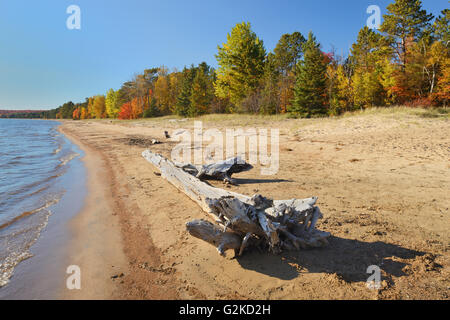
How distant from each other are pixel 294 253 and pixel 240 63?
31.4 metres

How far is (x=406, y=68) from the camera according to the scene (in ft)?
83.8

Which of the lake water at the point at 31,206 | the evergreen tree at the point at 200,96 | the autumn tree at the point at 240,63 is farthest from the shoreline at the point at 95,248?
the evergreen tree at the point at 200,96

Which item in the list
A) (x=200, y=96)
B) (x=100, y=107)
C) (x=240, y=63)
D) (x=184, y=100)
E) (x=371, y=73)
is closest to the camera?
(x=371, y=73)

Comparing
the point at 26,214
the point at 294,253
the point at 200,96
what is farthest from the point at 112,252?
the point at 200,96

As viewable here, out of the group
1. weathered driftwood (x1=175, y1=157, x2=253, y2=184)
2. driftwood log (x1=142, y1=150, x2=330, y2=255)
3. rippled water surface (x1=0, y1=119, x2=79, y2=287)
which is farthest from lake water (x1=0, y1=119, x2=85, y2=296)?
weathered driftwood (x1=175, y1=157, x2=253, y2=184)

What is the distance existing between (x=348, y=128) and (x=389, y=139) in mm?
3292

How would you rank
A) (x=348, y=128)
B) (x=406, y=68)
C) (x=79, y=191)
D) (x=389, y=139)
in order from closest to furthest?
(x=79, y=191), (x=389, y=139), (x=348, y=128), (x=406, y=68)

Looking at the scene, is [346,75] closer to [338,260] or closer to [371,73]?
[371,73]

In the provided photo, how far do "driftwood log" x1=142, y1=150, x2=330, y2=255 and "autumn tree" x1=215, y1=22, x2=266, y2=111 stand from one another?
29.4m

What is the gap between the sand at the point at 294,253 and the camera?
2557mm

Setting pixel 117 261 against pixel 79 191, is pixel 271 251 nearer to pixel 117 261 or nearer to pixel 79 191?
pixel 117 261

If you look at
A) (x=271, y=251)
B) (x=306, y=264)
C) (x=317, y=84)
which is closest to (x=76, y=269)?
(x=271, y=251)

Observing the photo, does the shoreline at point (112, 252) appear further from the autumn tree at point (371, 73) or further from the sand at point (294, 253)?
the autumn tree at point (371, 73)

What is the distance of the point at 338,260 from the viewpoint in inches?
115
